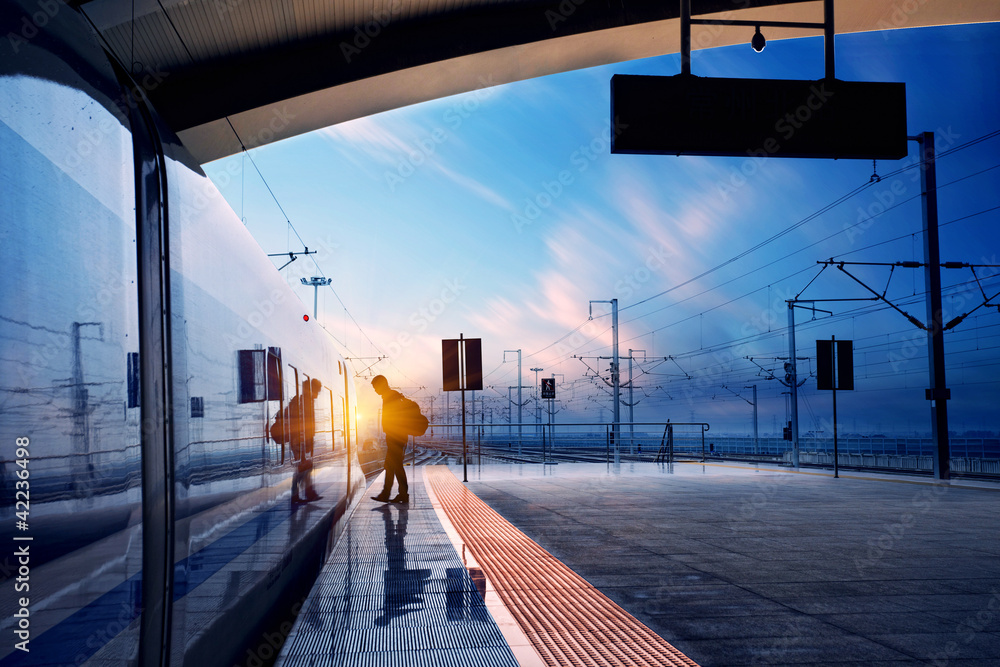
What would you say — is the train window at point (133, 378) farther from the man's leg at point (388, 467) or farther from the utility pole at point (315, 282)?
the utility pole at point (315, 282)

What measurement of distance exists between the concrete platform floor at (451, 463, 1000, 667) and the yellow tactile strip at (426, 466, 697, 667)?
0.47 feet

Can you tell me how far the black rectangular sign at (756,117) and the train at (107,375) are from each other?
397 cm

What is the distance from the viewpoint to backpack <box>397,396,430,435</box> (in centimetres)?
1027

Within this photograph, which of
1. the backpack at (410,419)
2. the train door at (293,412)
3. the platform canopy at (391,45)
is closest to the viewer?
the train door at (293,412)

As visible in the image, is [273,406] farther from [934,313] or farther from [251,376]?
[934,313]

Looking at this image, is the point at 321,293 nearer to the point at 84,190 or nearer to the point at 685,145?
the point at 685,145

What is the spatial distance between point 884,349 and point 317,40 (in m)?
32.1

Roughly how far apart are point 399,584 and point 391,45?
712 cm

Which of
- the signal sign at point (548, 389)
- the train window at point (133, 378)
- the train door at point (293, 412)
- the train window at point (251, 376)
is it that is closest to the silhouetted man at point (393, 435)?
the train door at point (293, 412)

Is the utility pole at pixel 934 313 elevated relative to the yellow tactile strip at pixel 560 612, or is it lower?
elevated

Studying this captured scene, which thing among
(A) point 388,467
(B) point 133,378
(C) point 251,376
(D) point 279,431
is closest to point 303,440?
(D) point 279,431

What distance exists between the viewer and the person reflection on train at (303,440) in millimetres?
5110

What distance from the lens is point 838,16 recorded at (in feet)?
32.6

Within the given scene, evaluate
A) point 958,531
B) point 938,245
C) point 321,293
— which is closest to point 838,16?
point 958,531
